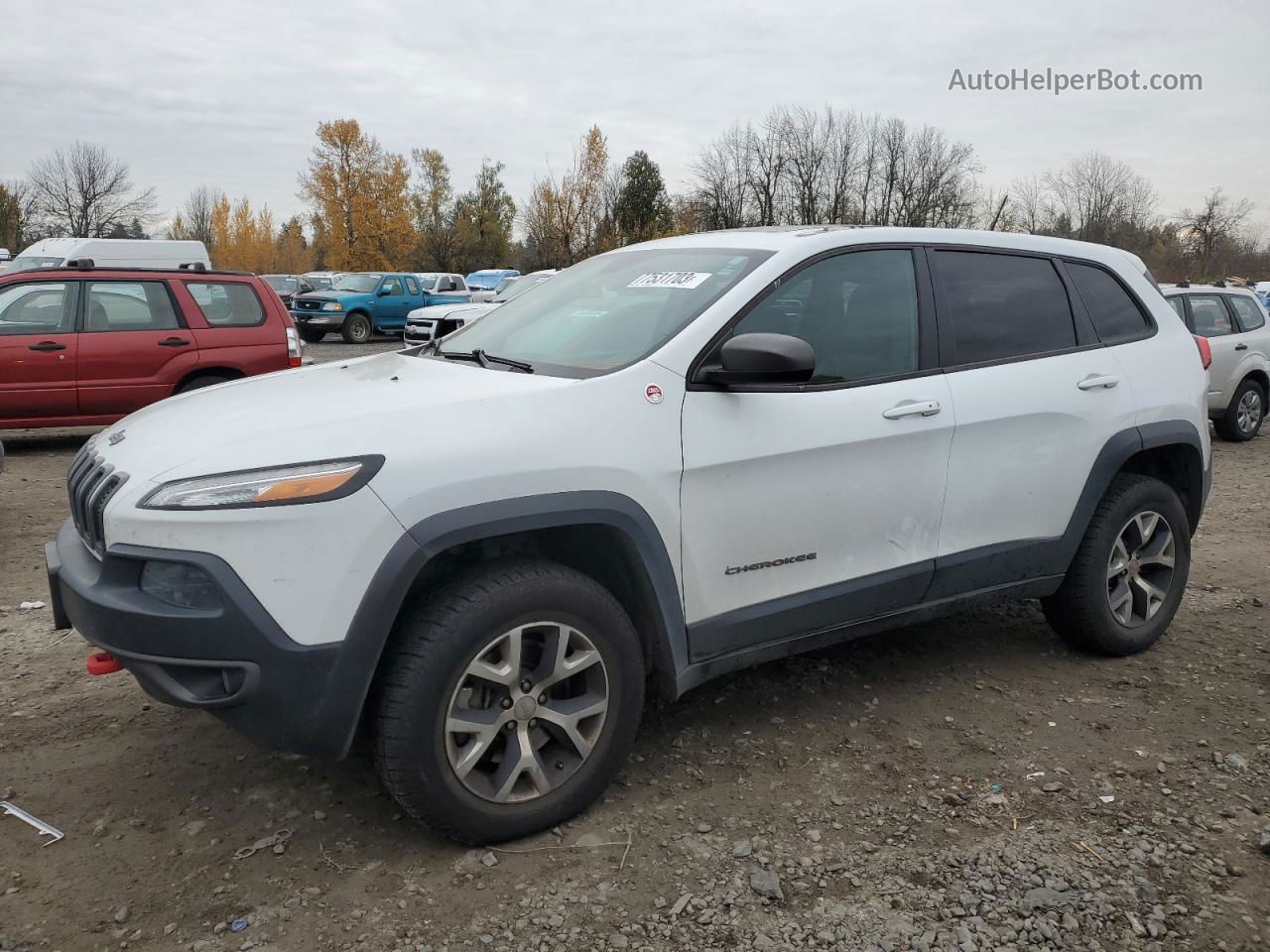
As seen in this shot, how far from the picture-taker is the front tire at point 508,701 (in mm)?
2611

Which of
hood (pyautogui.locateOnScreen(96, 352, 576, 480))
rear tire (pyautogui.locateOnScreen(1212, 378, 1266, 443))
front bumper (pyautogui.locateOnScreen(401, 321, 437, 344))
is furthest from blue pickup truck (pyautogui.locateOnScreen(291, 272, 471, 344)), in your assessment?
hood (pyautogui.locateOnScreen(96, 352, 576, 480))

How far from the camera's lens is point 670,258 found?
3705 millimetres

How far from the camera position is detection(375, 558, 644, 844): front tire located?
2611 mm

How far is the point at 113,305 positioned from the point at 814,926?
907cm

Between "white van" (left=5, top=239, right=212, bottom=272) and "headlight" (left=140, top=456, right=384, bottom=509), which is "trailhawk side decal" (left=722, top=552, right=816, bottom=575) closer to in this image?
"headlight" (left=140, top=456, right=384, bottom=509)

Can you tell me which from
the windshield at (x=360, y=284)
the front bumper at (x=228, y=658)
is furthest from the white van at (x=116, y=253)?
the front bumper at (x=228, y=658)

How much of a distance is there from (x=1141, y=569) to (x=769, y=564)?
82.3 inches

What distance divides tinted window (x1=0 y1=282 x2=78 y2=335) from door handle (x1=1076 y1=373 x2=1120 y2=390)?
28.8 ft

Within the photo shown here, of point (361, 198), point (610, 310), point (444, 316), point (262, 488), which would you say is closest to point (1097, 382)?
point (610, 310)

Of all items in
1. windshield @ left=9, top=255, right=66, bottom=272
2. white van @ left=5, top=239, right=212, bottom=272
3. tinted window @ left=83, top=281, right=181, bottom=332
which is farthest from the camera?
windshield @ left=9, top=255, right=66, bottom=272

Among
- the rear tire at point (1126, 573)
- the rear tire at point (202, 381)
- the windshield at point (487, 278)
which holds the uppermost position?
the windshield at point (487, 278)

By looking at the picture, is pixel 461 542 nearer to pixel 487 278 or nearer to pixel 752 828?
pixel 752 828

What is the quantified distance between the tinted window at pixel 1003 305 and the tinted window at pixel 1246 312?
926cm

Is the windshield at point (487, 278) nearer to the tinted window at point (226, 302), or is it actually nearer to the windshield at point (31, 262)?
the windshield at point (31, 262)
